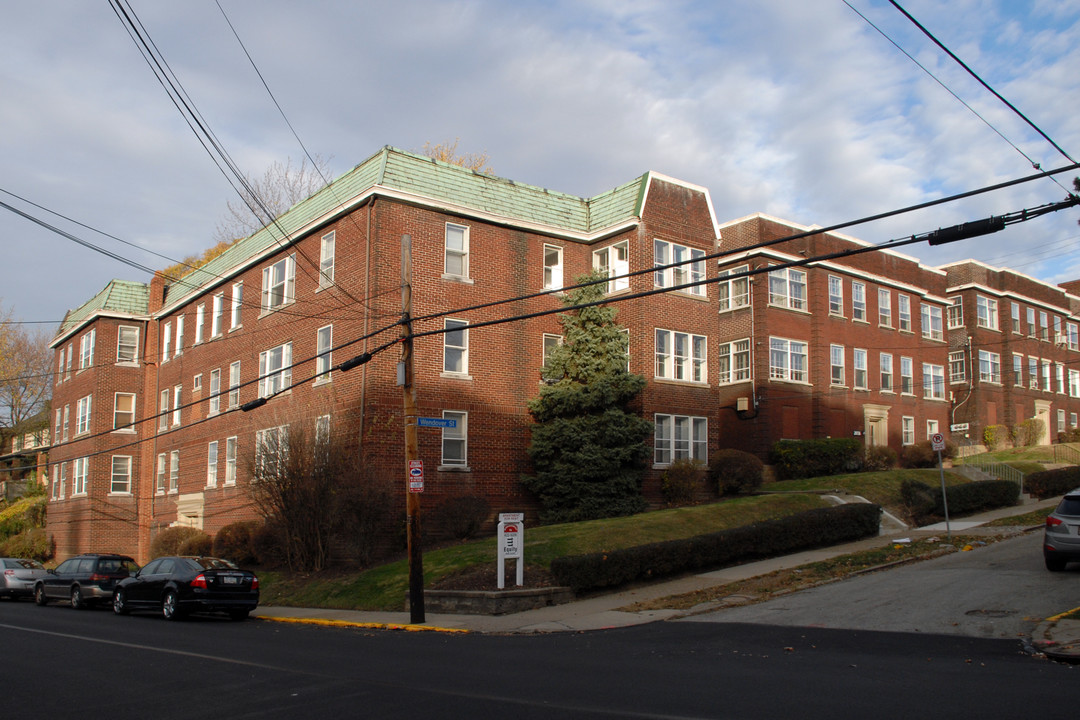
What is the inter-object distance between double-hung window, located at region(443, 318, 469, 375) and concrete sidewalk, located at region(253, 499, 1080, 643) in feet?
30.0

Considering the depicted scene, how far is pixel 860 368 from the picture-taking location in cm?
4244

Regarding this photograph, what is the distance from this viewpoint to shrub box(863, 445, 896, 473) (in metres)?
38.4

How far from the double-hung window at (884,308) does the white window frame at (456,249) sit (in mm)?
24703

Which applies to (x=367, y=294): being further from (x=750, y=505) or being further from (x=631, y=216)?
(x=750, y=505)

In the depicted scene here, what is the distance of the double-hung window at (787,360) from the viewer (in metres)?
38.4

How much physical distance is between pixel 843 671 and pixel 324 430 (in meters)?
16.7

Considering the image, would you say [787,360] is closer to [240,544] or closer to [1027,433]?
[1027,433]

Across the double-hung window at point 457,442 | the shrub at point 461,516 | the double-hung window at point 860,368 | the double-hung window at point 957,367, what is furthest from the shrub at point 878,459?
the shrub at point 461,516

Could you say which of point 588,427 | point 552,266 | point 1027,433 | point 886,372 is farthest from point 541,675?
point 1027,433

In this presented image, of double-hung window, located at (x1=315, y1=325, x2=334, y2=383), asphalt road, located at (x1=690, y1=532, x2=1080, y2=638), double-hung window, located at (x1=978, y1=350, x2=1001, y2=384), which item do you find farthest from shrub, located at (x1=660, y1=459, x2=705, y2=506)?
double-hung window, located at (x1=978, y1=350, x2=1001, y2=384)

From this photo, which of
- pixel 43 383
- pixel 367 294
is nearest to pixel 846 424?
pixel 367 294

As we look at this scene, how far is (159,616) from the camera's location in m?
21.4

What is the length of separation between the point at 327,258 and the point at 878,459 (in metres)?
24.7

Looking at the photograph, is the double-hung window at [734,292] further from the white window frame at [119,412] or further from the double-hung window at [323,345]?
the white window frame at [119,412]
